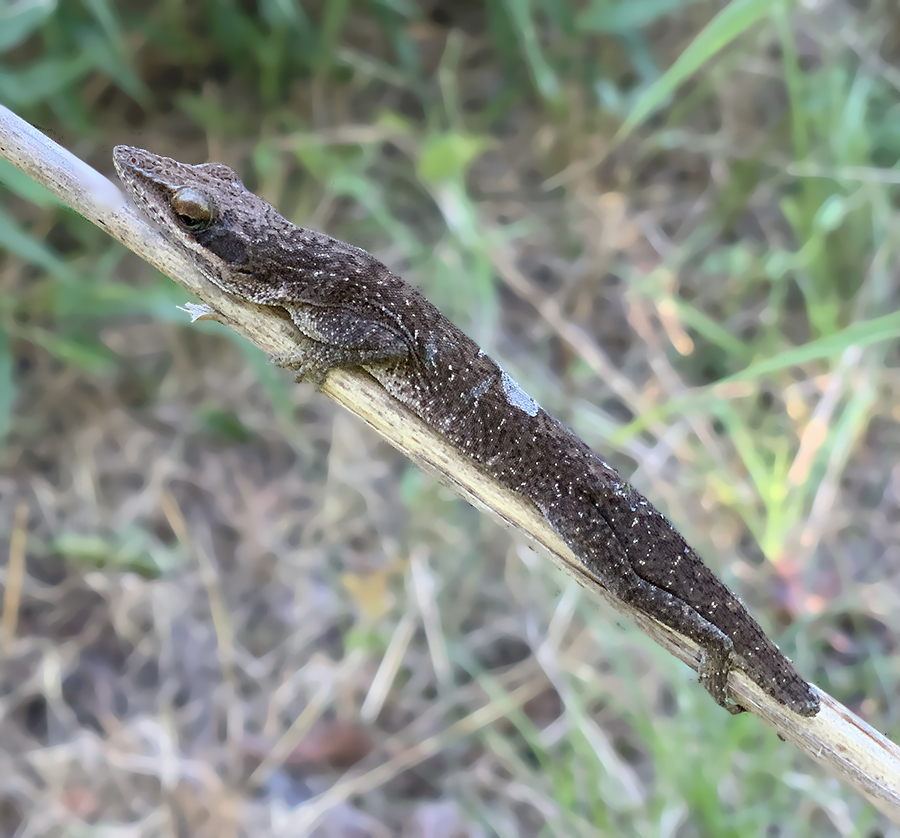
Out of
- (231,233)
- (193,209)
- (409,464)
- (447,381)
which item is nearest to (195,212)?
(193,209)

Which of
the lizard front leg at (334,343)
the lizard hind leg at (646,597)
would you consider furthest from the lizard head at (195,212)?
the lizard hind leg at (646,597)

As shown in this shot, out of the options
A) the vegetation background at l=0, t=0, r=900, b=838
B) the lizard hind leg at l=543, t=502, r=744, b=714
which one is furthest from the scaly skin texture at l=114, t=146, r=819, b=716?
the vegetation background at l=0, t=0, r=900, b=838

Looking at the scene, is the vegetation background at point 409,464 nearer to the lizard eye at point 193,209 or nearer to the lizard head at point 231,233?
the lizard head at point 231,233

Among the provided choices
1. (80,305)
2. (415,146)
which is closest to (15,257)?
(80,305)

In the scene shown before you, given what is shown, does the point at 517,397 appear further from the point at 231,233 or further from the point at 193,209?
the point at 193,209

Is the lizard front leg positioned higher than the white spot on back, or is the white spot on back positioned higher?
the white spot on back

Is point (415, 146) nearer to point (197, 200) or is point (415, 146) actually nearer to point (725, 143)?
point (725, 143)

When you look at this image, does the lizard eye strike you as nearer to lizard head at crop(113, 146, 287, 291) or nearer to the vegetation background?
lizard head at crop(113, 146, 287, 291)
